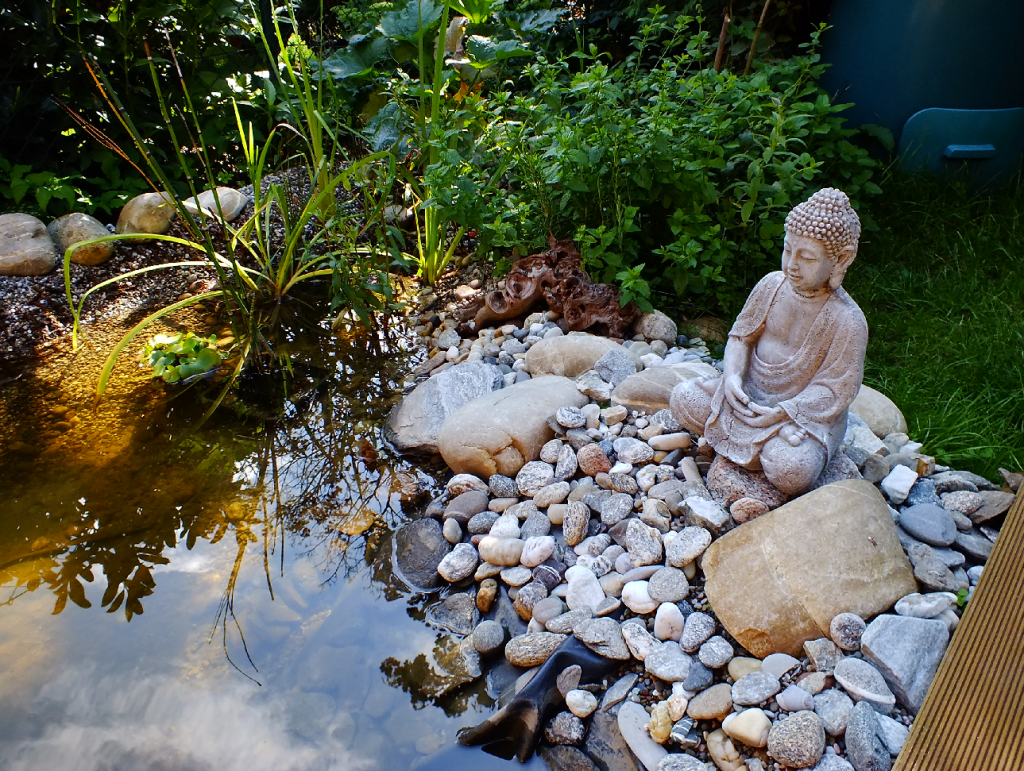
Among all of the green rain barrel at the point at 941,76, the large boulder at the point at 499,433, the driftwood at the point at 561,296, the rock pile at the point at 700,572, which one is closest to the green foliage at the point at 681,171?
the driftwood at the point at 561,296

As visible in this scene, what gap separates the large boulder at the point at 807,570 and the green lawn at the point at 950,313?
2.58 ft

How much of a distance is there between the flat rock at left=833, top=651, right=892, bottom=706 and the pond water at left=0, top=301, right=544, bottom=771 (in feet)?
2.90

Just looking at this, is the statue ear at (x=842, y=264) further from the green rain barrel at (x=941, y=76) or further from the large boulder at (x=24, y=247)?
the large boulder at (x=24, y=247)

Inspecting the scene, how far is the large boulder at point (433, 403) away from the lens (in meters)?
3.06

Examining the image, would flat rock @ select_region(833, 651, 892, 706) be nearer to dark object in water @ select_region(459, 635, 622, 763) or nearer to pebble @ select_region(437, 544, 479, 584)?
dark object in water @ select_region(459, 635, 622, 763)

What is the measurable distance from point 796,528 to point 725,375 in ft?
1.88

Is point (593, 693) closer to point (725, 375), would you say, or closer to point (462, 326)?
point (725, 375)

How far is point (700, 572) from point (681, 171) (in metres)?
1.88

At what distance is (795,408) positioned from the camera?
218 centimetres

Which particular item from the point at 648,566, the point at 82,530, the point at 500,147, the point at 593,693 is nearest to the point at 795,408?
the point at 648,566

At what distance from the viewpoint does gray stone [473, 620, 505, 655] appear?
219cm

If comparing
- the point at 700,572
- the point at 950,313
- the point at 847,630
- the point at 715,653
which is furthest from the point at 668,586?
the point at 950,313

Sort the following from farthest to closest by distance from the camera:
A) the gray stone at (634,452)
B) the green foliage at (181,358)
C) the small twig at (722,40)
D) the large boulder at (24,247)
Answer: the large boulder at (24,247) < the small twig at (722,40) < the green foliage at (181,358) < the gray stone at (634,452)

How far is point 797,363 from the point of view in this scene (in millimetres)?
2258
